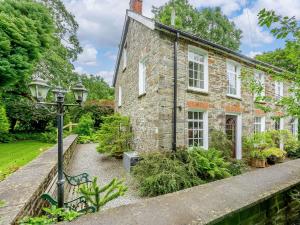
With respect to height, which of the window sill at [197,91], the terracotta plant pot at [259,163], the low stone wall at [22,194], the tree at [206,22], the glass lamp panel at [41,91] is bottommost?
the terracotta plant pot at [259,163]

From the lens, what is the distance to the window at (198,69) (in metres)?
8.29

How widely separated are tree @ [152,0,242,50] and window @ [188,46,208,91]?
17.3 metres

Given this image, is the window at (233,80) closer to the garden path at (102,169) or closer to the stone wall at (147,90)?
the stone wall at (147,90)

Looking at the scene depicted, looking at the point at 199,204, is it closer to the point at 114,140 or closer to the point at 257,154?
the point at 114,140

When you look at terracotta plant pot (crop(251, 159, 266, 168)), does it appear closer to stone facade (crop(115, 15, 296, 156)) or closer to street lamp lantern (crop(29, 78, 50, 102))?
stone facade (crop(115, 15, 296, 156))

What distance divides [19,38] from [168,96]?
10933 millimetres

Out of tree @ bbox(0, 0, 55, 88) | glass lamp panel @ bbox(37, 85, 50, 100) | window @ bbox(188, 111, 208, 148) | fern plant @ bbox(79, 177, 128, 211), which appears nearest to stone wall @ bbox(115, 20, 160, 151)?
window @ bbox(188, 111, 208, 148)

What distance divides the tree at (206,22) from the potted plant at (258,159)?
1861 cm

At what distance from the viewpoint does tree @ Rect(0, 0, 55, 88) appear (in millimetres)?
11219

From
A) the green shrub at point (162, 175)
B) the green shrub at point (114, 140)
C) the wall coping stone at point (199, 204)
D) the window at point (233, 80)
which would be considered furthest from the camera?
the window at point (233, 80)

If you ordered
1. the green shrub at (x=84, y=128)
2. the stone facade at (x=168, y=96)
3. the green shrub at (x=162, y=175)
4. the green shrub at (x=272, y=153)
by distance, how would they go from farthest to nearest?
the green shrub at (x=84, y=128) → the green shrub at (x=272, y=153) → the stone facade at (x=168, y=96) → the green shrub at (x=162, y=175)

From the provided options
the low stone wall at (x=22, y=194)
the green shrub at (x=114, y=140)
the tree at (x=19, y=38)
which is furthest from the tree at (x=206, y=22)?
the low stone wall at (x=22, y=194)


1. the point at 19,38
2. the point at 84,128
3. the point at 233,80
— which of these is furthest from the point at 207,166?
the point at 84,128

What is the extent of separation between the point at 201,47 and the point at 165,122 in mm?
3920
